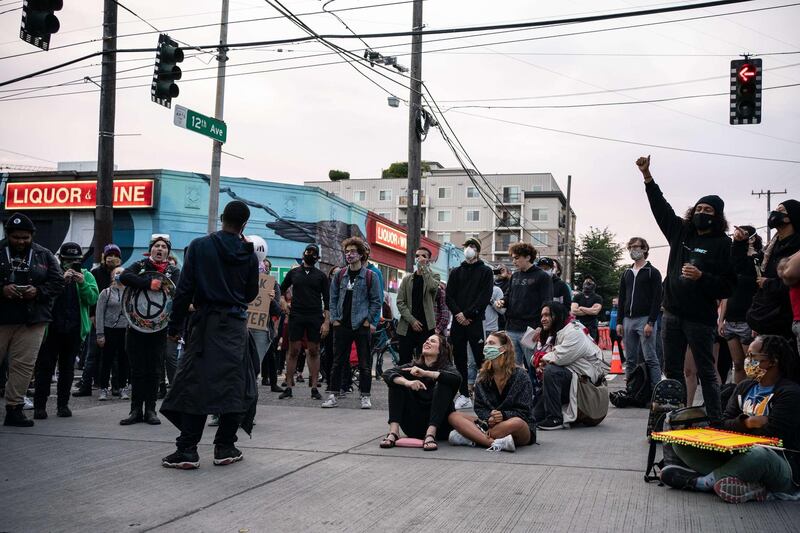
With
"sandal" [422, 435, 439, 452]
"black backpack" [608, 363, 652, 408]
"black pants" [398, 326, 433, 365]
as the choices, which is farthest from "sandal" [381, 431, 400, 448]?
"black backpack" [608, 363, 652, 408]

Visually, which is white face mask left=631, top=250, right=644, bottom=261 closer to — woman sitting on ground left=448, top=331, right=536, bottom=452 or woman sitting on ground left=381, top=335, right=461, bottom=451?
woman sitting on ground left=448, top=331, right=536, bottom=452

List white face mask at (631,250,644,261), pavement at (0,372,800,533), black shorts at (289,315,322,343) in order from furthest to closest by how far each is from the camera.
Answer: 1. white face mask at (631,250,644,261)
2. black shorts at (289,315,322,343)
3. pavement at (0,372,800,533)

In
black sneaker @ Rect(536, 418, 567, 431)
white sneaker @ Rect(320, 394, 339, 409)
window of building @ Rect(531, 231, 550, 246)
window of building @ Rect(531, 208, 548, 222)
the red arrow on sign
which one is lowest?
white sneaker @ Rect(320, 394, 339, 409)

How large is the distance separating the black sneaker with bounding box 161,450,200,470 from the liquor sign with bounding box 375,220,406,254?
3167cm

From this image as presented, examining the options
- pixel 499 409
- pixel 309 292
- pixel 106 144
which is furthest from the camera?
pixel 106 144

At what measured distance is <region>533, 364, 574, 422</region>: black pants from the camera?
8039 mm

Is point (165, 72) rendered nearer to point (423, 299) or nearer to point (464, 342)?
point (423, 299)

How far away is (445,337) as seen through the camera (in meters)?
7.80

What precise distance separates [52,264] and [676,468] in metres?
6.08

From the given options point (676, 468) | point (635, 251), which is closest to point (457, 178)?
point (635, 251)

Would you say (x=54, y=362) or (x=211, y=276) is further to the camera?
(x=54, y=362)

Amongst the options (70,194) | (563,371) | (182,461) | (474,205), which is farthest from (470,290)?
(474,205)

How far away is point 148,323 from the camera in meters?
7.76

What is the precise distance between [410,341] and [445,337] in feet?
7.53
